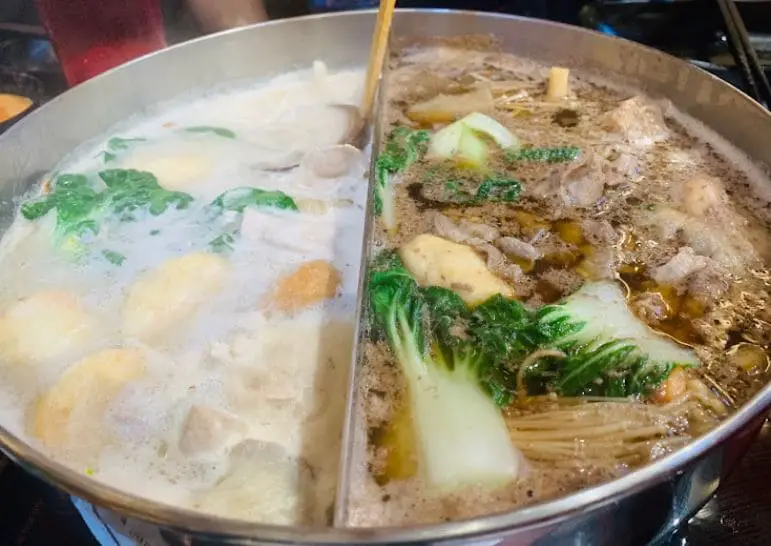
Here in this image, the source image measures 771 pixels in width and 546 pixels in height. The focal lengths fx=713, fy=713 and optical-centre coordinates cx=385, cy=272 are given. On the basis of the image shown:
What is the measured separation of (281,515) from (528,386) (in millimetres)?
621

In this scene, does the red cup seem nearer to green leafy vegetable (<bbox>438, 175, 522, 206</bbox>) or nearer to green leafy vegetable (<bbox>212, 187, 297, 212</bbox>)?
green leafy vegetable (<bbox>212, 187, 297, 212</bbox>)

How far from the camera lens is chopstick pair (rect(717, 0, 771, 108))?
8.08 feet

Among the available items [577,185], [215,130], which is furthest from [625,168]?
[215,130]

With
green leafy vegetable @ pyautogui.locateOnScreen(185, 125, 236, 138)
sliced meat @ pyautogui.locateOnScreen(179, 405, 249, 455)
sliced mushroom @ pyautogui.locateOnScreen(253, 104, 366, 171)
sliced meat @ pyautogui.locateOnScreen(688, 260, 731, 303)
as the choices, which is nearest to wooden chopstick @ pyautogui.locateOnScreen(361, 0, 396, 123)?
sliced mushroom @ pyautogui.locateOnScreen(253, 104, 366, 171)

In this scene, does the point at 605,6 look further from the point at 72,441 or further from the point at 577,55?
the point at 72,441

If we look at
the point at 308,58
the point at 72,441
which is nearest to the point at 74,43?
the point at 308,58

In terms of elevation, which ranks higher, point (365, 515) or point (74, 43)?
point (74, 43)

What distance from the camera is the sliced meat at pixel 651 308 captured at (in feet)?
6.05

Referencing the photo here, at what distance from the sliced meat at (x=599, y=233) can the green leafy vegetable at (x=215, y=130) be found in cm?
150

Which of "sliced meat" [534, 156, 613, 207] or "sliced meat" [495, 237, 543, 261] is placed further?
"sliced meat" [534, 156, 613, 207]

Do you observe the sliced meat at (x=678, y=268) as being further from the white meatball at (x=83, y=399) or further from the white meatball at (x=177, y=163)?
the white meatball at (x=177, y=163)

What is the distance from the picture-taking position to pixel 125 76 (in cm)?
292

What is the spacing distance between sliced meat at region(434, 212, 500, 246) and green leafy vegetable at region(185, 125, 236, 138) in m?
1.13

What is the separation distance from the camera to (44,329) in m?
1.96
